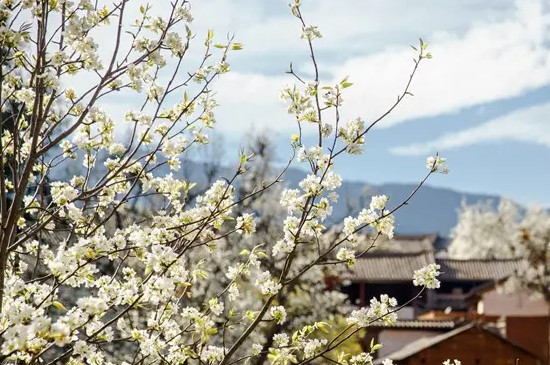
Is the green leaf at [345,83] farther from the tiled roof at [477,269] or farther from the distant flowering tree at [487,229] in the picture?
the distant flowering tree at [487,229]

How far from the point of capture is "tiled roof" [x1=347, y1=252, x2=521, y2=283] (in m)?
57.6

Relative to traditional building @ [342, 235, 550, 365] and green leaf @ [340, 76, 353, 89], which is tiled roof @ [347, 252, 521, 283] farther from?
green leaf @ [340, 76, 353, 89]

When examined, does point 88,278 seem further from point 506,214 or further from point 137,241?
point 506,214

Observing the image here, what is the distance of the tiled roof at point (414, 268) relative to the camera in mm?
57594

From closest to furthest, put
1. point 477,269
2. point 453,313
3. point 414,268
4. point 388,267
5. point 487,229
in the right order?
point 453,313 < point 414,268 < point 388,267 < point 477,269 < point 487,229

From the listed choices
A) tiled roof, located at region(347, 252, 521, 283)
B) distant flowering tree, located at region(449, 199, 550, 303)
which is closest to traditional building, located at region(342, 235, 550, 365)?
tiled roof, located at region(347, 252, 521, 283)

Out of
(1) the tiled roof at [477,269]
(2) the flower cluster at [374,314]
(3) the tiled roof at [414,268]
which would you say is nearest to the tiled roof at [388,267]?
(3) the tiled roof at [414,268]

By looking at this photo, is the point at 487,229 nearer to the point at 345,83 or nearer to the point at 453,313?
the point at 453,313

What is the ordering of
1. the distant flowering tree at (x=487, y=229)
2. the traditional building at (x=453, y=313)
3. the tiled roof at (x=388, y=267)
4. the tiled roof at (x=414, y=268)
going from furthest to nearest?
the distant flowering tree at (x=487, y=229) → the tiled roof at (x=414, y=268) → the tiled roof at (x=388, y=267) → the traditional building at (x=453, y=313)

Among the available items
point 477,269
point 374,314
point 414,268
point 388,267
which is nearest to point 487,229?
point 477,269

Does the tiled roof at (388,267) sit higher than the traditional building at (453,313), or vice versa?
the tiled roof at (388,267)

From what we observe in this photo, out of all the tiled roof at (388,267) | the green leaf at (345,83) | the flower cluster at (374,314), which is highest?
the tiled roof at (388,267)

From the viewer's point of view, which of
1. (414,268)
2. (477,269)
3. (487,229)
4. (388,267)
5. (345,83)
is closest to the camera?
(345,83)

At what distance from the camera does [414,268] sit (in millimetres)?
58688
